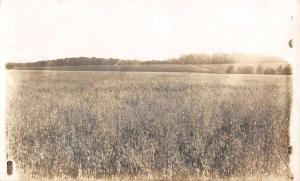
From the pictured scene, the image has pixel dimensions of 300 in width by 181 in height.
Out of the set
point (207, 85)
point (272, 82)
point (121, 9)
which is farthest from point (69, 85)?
point (272, 82)

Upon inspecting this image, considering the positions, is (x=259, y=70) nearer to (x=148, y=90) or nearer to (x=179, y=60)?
(x=179, y=60)

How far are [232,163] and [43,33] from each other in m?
1.58

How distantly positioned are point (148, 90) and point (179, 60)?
296 millimetres

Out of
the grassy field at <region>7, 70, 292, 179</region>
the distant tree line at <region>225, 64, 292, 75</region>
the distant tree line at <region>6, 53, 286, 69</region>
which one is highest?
the distant tree line at <region>6, 53, 286, 69</region>

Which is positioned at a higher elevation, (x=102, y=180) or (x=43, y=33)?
(x=43, y=33)

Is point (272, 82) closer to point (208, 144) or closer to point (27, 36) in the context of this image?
point (208, 144)

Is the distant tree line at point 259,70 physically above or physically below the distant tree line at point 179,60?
below

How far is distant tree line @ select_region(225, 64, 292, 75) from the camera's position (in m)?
2.31

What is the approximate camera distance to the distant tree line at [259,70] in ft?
7.59

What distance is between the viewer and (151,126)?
7.68 ft

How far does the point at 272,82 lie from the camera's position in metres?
2.33

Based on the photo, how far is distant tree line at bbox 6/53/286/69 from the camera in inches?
89.8

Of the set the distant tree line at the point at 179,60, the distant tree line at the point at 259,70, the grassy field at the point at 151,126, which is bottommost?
the grassy field at the point at 151,126

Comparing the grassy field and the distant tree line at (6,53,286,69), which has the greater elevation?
the distant tree line at (6,53,286,69)
